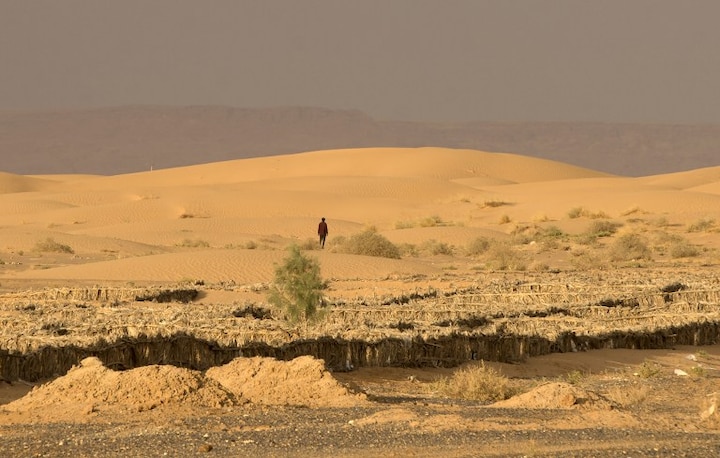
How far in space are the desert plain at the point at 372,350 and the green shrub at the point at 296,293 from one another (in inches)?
11.2

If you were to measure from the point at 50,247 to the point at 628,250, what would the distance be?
1952 centimetres

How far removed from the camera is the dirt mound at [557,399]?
12953mm

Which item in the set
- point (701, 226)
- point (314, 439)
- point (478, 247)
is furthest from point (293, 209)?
point (314, 439)

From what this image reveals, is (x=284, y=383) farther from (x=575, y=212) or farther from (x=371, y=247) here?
(x=575, y=212)

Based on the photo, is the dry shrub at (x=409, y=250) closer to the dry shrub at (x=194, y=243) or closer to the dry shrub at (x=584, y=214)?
the dry shrub at (x=194, y=243)

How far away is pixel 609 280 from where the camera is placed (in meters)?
30.3

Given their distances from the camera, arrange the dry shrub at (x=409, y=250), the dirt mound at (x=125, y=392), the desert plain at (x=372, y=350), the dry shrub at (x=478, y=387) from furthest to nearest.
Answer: the dry shrub at (x=409, y=250), the dry shrub at (x=478, y=387), the dirt mound at (x=125, y=392), the desert plain at (x=372, y=350)

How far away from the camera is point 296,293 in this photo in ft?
63.0

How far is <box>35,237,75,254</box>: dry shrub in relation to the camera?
1670 inches

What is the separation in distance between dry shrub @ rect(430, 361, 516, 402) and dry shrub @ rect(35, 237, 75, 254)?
98.1 ft

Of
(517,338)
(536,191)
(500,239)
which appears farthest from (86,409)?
(536,191)

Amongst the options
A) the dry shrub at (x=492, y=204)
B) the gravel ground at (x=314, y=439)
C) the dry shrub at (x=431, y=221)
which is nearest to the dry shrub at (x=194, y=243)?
the dry shrub at (x=431, y=221)

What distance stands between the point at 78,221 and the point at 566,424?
53947mm

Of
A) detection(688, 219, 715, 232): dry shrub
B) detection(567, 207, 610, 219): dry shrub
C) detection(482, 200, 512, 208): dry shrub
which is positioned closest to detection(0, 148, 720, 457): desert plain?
detection(688, 219, 715, 232): dry shrub
